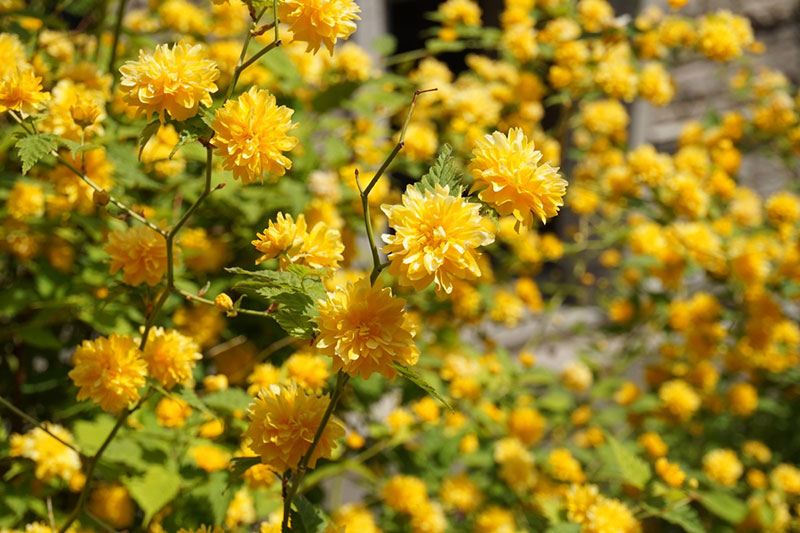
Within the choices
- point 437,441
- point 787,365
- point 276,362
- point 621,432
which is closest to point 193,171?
point 276,362

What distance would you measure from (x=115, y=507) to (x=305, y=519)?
28.6 inches

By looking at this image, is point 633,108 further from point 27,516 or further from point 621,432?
point 27,516

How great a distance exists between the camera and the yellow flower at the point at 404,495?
1501 mm

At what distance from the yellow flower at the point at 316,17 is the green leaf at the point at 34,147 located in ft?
0.95

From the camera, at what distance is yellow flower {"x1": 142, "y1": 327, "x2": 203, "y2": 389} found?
81 centimetres

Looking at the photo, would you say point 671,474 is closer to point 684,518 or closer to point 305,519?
point 684,518

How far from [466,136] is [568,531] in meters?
1.11

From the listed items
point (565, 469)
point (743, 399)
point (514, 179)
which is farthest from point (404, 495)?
point (743, 399)

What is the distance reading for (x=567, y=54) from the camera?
188 cm

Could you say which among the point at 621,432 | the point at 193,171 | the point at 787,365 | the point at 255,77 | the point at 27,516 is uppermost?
the point at 255,77

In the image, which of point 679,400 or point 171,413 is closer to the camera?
point 171,413

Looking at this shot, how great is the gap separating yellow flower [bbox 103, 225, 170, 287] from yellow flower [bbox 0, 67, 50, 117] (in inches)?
6.8

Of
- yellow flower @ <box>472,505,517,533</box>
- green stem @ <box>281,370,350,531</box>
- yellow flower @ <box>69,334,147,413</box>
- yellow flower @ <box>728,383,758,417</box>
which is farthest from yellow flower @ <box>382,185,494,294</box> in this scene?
yellow flower @ <box>728,383,758,417</box>

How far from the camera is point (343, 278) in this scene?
1335mm
